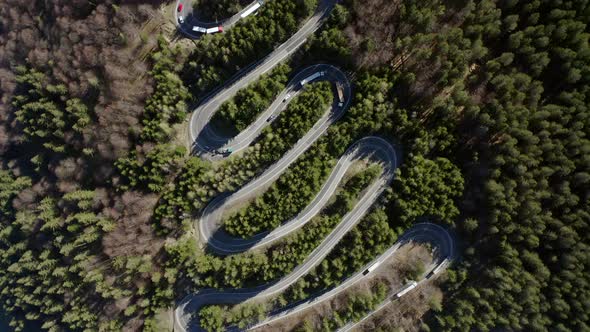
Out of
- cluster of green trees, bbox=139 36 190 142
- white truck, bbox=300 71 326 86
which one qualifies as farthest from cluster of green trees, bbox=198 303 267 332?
white truck, bbox=300 71 326 86

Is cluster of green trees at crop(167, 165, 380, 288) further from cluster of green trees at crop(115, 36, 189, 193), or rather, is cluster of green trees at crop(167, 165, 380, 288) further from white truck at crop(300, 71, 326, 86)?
white truck at crop(300, 71, 326, 86)

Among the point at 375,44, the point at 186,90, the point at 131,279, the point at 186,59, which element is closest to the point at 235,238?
the point at 131,279

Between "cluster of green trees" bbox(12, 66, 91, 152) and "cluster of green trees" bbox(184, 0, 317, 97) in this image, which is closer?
"cluster of green trees" bbox(184, 0, 317, 97)

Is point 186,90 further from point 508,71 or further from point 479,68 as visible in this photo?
point 508,71

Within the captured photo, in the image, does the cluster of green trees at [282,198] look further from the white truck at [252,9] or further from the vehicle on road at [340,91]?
the white truck at [252,9]

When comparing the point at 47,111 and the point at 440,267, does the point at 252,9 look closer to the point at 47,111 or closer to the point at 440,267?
the point at 47,111

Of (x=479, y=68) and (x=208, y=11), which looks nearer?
(x=208, y=11)
